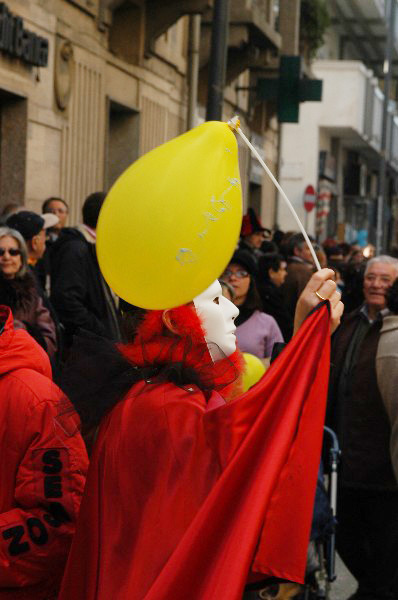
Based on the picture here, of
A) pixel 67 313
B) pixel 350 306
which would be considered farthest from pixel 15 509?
pixel 350 306

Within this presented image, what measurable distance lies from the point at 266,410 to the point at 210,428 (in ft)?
0.48

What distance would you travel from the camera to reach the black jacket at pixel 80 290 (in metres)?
7.45

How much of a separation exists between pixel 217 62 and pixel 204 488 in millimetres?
8499

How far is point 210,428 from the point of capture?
303 cm

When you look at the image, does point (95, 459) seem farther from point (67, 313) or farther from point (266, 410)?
Answer: point (67, 313)

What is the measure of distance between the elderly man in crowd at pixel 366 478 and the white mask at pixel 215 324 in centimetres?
265

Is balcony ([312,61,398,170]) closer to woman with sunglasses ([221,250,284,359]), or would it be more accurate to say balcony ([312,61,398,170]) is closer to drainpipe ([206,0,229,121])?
drainpipe ([206,0,229,121])

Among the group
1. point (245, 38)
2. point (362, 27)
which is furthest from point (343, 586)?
point (362, 27)

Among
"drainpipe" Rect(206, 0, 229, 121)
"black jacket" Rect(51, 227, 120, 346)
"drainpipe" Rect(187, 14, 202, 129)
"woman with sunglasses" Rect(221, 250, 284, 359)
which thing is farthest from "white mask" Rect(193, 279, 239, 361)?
"drainpipe" Rect(187, 14, 202, 129)

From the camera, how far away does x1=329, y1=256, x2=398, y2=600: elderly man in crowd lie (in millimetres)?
5902

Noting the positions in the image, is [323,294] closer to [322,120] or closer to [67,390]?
[67,390]

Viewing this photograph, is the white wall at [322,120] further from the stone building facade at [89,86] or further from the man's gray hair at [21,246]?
the man's gray hair at [21,246]

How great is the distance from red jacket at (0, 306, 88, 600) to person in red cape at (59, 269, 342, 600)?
118 mm

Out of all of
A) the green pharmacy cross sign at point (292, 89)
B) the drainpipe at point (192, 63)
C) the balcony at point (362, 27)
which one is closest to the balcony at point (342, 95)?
the balcony at point (362, 27)
